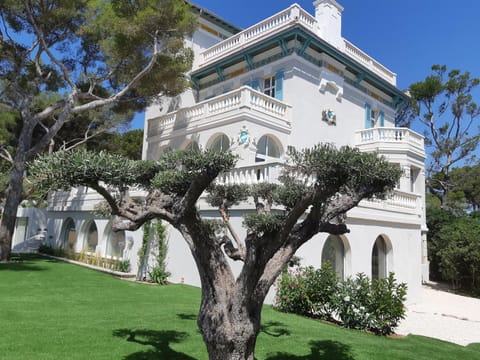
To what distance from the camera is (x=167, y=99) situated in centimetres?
1980

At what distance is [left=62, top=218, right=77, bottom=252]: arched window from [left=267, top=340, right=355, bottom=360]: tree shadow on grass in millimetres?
16272

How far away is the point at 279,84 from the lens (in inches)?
627

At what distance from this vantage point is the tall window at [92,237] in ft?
59.6

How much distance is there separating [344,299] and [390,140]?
448 inches

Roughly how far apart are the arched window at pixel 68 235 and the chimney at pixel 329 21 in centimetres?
1622

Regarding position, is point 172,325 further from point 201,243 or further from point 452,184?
point 452,184

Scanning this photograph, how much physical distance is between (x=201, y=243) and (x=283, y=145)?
11172 millimetres

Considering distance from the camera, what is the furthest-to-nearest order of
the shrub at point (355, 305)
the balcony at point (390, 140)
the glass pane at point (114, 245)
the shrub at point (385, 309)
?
the balcony at point (390, 140) → the glass pane at point (114, 245) → the shrub at point (355, 305) → the shrub at point (385, 309)

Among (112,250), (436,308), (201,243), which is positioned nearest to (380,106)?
(436,308)

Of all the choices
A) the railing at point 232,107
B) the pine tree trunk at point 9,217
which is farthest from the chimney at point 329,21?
the pine tree trunk at point 9,217

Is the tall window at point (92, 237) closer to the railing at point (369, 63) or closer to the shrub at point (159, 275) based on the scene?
the shrub at point (159, 275)

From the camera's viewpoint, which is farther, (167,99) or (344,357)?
(167,99)

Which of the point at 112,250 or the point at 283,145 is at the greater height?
the point at 283,145

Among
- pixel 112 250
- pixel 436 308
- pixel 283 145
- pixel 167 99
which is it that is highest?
pixel 167 99
